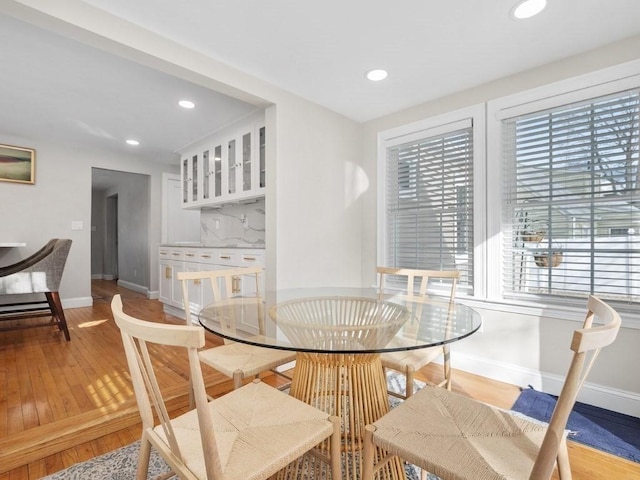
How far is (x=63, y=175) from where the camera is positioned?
181 inches

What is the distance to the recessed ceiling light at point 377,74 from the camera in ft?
8.02

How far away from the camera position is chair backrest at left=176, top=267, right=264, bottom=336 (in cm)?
186

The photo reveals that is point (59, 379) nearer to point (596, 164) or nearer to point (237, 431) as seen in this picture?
point (237, 431)

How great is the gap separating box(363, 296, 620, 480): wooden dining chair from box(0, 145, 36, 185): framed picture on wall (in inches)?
210

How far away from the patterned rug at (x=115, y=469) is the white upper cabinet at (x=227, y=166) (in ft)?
7.17

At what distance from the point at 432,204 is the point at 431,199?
0.05 m

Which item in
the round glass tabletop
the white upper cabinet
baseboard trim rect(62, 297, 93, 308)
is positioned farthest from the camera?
baseboard trim rect(62, 297, 93, 308)

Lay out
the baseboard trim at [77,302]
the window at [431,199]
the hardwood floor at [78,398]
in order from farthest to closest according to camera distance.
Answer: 1. the baseboard trim at [77,302]
2. the window at [431,199]
3. the hardwood floor at [78,398]

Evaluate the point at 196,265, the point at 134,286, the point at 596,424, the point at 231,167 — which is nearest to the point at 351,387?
the point at 596,424

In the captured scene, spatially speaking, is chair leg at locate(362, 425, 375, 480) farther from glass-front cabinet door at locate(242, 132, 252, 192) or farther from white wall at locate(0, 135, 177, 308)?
white wall at locate(0, 135, 177, 308)

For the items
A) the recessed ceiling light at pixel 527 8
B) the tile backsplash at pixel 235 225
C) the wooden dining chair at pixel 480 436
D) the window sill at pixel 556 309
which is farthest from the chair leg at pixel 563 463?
the tile backsplash at pixel 235 225

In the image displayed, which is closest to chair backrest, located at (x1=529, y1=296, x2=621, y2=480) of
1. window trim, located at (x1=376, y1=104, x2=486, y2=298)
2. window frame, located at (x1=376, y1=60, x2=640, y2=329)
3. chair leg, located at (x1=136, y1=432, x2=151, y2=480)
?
chair leg, located at (x1=136, y1=432, x2=151, y2=480)

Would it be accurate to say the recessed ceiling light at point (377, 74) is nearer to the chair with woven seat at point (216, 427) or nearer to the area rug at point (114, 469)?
the chair with woven seat at point (216, 427)

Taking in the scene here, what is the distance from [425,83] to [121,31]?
7.00 ft
